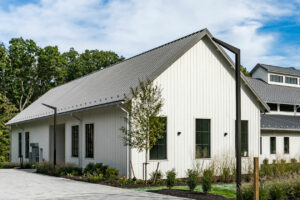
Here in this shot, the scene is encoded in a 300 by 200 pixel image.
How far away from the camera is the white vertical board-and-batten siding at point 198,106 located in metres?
18.3

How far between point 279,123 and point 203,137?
1264 centimetres

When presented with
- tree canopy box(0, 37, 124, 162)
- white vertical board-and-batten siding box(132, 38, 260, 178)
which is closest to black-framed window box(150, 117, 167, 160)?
white vertical board-and-batten siding box(132, 38, 260, 178)

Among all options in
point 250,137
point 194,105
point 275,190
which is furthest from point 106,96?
point 275,190

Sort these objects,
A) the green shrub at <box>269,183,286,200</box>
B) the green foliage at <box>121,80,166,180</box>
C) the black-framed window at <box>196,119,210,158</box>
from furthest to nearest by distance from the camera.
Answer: the black-framed window at <box>196,119,210,158</box>, the green foliage at <box>121,80,166,180</box>, the green shrub at <box>269,183,286,200</box>

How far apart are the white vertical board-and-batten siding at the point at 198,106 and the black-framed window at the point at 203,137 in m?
0.22

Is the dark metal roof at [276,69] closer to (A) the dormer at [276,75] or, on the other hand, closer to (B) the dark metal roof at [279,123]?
(A) the dormer at [276,75]

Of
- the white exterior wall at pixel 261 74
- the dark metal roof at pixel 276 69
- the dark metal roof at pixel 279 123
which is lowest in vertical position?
the dark metal roof at pixel 279 123

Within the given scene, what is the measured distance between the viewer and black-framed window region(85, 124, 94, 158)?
2114 cm

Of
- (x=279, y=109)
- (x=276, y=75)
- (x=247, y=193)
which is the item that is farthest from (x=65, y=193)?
(x=276, y=75)

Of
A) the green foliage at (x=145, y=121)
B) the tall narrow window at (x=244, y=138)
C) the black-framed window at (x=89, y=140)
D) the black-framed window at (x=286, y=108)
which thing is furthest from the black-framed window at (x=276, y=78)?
the green foliage at (x=145, y=121)

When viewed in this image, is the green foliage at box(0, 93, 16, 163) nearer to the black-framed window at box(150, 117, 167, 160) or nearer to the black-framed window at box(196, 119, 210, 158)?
the black-framed window at box(150, 117, 167, 160)

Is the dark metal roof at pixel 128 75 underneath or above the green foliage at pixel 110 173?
above

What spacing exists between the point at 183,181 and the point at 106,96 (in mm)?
5665

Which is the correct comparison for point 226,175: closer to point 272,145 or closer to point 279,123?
point 272,145
